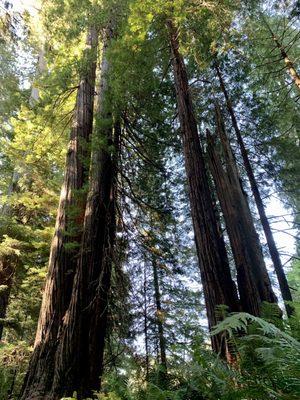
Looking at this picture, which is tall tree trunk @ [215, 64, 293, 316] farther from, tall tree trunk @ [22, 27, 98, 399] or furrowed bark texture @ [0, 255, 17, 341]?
furrowed bark texture @ [0, 255, 17, 341]

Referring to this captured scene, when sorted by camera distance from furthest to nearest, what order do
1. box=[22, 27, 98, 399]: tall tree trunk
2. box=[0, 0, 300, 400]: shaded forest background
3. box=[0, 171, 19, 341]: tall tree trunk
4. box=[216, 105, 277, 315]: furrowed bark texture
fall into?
box=[0, 171, 19, 341]: tall tree trunk, box=[216, 105, 277, 315]: furrowed bark texture, box=[22, 27, 98, 399]: tall tree trunk, box=[0, 0, 300, 400]: shaded forest background

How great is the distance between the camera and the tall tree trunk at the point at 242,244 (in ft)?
14.4

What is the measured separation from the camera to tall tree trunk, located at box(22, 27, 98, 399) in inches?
165

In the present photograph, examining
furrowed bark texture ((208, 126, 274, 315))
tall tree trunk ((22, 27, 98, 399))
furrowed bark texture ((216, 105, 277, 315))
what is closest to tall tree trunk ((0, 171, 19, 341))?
tall tree trunk ((22, 27, 98, 399))

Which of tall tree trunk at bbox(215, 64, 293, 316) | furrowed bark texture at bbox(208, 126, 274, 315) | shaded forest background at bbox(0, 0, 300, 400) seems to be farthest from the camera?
tall tree trunk at bbox(215, 64, 293, 316)

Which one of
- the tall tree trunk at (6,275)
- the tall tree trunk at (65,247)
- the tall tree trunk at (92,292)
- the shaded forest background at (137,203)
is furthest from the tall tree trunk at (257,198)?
the tall tree trunk at (6,275)

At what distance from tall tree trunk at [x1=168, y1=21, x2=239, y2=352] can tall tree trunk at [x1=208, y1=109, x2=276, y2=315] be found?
1.11ft

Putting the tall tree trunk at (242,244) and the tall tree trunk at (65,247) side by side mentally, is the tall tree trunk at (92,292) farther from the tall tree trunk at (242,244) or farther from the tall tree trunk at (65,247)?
the tall tree trunk at (242,244)

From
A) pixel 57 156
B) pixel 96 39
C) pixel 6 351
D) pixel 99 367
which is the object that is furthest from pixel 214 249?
pixel 96 39

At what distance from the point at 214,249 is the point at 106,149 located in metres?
2.82

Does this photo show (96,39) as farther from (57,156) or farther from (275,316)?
(275,316)

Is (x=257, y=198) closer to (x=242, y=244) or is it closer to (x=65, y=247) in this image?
(x=242, y=244)

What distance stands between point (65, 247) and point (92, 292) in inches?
32.2

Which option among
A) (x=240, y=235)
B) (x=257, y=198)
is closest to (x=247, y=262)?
(x=240, y=235)
